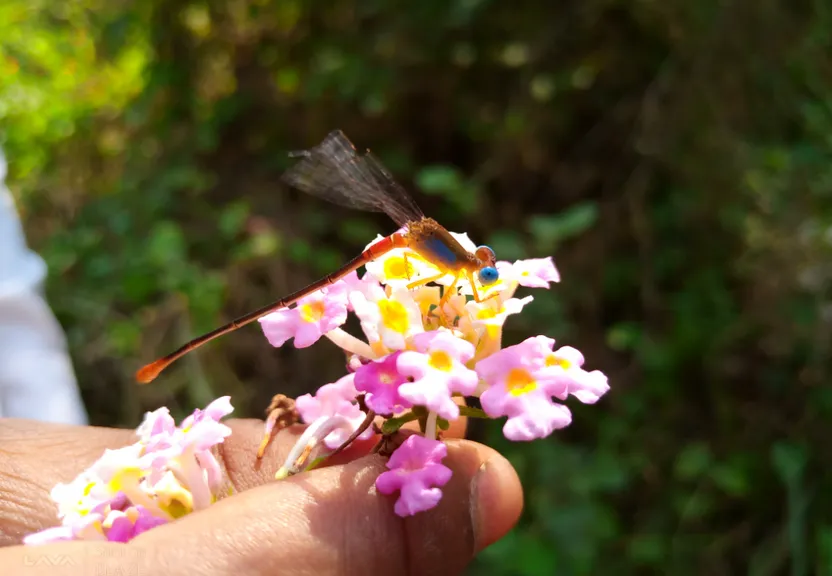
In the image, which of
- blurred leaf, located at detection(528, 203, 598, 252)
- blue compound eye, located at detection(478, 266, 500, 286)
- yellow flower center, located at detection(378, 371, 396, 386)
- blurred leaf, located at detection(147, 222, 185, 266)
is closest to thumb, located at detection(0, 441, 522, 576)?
yellow flower center, located at detection(378, 371, 396, 386)

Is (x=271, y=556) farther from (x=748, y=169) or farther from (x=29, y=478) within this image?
(x=748, y=169)

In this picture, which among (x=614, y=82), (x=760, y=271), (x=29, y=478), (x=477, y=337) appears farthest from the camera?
(x=614, y=82)

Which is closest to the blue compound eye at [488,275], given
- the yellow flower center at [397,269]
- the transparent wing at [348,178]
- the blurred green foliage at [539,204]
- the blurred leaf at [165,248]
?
the yellow flower center at [397,269]

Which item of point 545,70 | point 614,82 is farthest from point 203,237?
point 614,82

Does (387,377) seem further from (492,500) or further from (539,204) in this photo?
(539,204)

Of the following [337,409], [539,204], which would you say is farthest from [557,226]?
[337,409]

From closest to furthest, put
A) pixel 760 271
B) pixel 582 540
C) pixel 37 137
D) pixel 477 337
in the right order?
pixel 477 337 < pixel 582 540 < pixel 760 271 < pixel 37 137

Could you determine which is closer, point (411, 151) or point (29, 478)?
point (29, 478)

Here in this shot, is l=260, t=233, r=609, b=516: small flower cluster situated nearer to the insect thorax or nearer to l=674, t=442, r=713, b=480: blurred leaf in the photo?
the insect thorax
